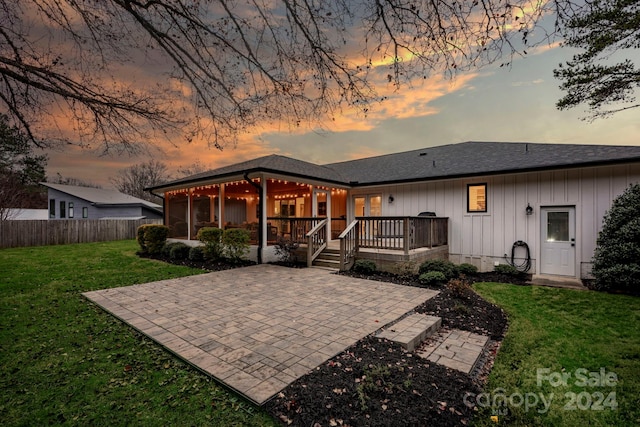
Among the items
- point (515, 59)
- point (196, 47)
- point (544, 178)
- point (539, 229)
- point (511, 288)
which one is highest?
point (196, 47)

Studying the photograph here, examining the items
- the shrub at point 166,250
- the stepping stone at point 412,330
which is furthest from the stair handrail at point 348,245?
the shrub at point 166,250

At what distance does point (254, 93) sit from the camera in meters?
4.12

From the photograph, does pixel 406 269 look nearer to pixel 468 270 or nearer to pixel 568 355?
pixel 468 270

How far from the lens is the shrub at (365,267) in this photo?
8211 millimetres

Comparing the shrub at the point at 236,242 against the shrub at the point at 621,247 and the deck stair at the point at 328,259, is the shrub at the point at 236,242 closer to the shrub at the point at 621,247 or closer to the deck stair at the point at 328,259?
the deck stair at the point at 328,259

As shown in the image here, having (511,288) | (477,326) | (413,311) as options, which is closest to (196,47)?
(413,311)

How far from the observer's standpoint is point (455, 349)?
364 cm

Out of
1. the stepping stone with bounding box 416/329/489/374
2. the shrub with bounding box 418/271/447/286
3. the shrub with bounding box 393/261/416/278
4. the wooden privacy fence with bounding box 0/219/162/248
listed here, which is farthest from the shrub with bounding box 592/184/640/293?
the wooden privacy fence with bounding box 0/219/162/248

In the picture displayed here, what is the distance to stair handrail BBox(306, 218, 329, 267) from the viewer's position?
29.7 ft

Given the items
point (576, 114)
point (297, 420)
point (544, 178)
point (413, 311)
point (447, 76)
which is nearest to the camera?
point (297, 420)

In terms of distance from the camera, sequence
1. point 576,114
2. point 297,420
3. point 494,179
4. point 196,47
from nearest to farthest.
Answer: point 297,420 → point 196,47 → point 576,114 → point 494,179

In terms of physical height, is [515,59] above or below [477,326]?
above

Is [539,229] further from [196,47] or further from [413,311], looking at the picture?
[196,47]

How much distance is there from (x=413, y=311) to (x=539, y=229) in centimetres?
607
